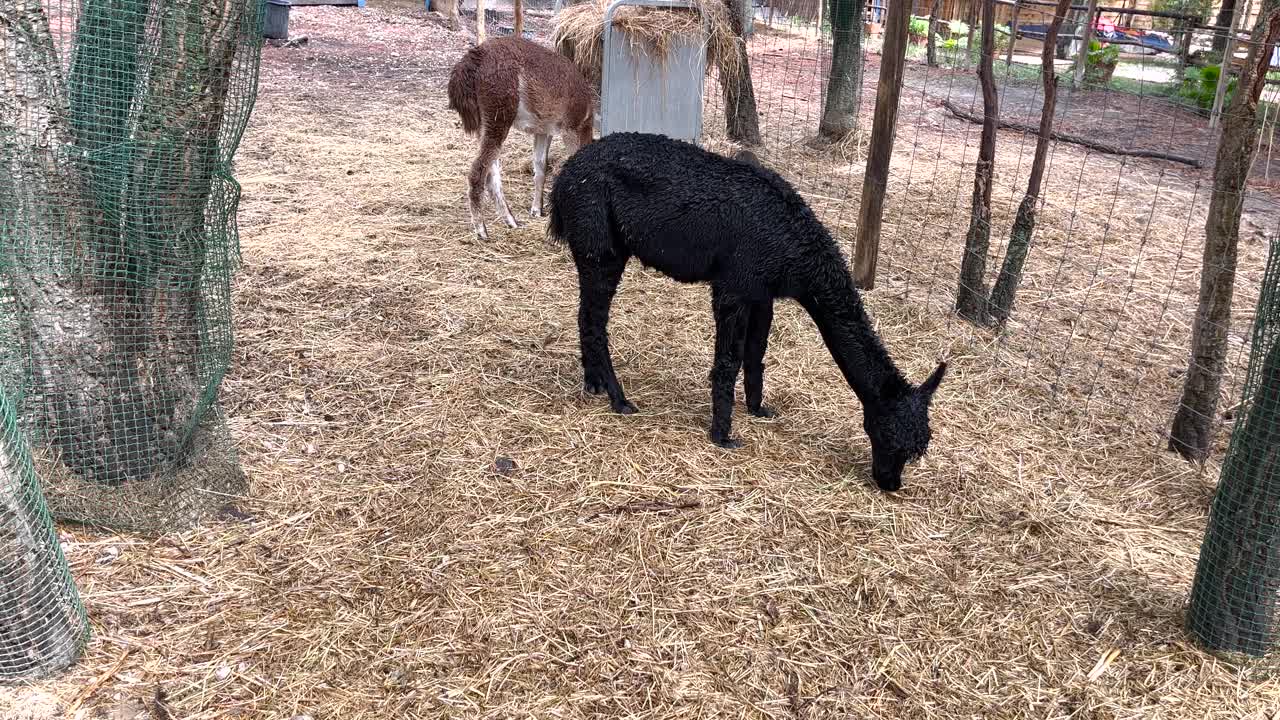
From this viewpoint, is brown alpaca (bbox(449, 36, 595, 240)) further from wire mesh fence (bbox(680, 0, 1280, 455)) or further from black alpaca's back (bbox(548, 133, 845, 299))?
black alpaca's back (bbox(548, 133, 845, 299))

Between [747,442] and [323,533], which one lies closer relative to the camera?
[323,533]

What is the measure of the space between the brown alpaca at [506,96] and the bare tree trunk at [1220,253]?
15.9 ft

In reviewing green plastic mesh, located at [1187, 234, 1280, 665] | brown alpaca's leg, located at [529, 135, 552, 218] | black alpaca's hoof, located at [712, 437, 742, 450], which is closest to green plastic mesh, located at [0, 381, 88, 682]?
black alpaca's hoof, located at [712, 437, 742, 450]

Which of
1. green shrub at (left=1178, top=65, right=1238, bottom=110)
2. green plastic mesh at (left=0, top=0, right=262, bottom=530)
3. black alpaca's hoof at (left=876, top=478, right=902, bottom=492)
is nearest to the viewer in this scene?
green plastic mesh at (left=0, top=0, right=262, bottom=530)

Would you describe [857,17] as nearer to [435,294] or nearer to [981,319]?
[981,319]

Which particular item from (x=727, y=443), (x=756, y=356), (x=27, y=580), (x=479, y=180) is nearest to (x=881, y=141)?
(x=756, y=356)

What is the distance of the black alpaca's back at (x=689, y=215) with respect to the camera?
4176 millimetres

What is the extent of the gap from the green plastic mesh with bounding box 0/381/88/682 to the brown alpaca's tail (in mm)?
4942

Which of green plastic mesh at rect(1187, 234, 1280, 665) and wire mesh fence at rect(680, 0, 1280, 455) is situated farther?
wire mesh fence at rect(680, 0, 1280, 455)

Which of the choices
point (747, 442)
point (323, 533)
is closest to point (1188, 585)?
point (747, 442)

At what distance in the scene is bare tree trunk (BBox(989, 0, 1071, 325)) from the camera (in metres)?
5.05

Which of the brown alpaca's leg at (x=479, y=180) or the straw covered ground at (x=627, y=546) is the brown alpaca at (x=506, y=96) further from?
the straw covered ground at (x=627, y=546)

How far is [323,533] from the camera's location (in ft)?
11.8

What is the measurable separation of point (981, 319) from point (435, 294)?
12.5ft
